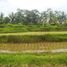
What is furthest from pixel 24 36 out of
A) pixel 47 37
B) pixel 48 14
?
pixel 48 14

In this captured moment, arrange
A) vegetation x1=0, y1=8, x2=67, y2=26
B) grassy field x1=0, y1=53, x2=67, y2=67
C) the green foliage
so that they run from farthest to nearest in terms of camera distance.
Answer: vegetation x1=0, y1=8, x2=67, y2=26 < the green foliage < grassy field x1=0, y1=53, x2=67, y2=67

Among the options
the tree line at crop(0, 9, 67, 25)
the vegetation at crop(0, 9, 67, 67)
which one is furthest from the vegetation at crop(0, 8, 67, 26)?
the vegetation at crop(0, 9, 67, 67)

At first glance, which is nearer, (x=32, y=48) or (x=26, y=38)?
(x=32, y=48)

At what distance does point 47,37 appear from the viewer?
16.2 m

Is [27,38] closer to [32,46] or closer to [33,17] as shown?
[32,46]

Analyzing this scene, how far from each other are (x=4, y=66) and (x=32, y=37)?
23.4 feet

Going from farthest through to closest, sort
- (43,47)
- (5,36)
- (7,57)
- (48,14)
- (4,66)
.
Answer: (48,14)
(5,36)
(43,47)
(7,57)
(4,66)

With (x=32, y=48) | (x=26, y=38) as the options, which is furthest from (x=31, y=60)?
(x=26, y=38)

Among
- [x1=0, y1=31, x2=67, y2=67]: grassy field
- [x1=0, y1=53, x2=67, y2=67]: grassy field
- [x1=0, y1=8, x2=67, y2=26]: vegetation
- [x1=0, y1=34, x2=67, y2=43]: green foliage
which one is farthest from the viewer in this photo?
[x1=0, y1=8, x2=67, y2=26]: vegetation

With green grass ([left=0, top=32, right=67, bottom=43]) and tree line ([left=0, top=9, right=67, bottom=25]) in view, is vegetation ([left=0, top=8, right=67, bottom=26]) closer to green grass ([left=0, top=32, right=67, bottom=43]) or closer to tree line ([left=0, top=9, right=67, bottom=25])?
tree line ([left=0, top=9, right=67, bottom=25])

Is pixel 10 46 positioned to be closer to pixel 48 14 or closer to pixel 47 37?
pixel 47 37

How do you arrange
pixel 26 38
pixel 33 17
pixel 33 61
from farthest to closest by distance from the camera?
pixel 33 17 → pixel 26 38 → pixel 33 61

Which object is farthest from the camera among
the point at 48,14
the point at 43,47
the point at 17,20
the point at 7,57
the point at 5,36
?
the point at 48,14

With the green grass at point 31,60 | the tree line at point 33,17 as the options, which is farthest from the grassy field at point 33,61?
the tree line at point 33,17
